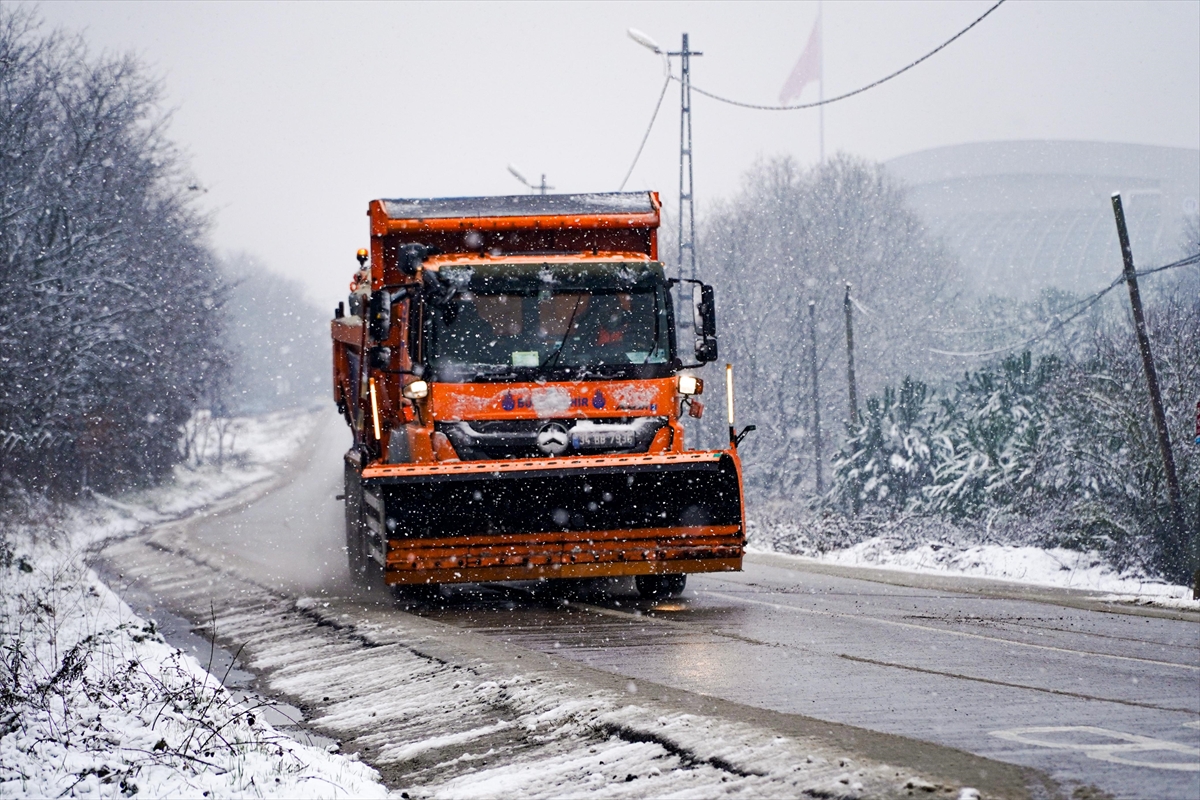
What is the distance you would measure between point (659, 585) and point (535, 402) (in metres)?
2.36

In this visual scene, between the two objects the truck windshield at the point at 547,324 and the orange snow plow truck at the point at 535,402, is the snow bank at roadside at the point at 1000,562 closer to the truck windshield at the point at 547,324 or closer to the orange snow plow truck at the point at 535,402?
the orange snow plow truck at the point at 535,402

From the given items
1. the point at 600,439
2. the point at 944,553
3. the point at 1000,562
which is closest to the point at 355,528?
the point at 600,439

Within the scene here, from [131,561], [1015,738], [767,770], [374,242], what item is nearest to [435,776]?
[767,770]

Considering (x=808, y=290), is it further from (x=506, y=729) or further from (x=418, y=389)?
(x=506, y=729)

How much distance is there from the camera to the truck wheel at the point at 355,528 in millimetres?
15039

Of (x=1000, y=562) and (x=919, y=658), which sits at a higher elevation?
(x=919, y=658)

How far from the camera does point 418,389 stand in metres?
12.5

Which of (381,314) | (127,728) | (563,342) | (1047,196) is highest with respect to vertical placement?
(1047,196)

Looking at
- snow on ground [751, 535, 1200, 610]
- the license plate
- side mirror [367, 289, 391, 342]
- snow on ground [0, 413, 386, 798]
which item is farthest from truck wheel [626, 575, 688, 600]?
snow on ground [751, 535, 1200, 610]

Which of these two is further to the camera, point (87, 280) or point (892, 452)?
point (892, 452)

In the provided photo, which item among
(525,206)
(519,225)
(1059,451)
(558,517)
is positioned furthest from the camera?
(1059,451)

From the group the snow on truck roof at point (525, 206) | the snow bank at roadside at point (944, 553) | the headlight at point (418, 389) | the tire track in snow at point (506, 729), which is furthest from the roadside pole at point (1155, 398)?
the tire track in snow at point (506, 729)

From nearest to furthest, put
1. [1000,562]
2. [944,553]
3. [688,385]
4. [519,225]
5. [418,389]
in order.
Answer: [418,389]
[688,385]
[519,225]
[1000,562]
[944,553]

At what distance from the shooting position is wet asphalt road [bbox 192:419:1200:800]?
20.0ft
